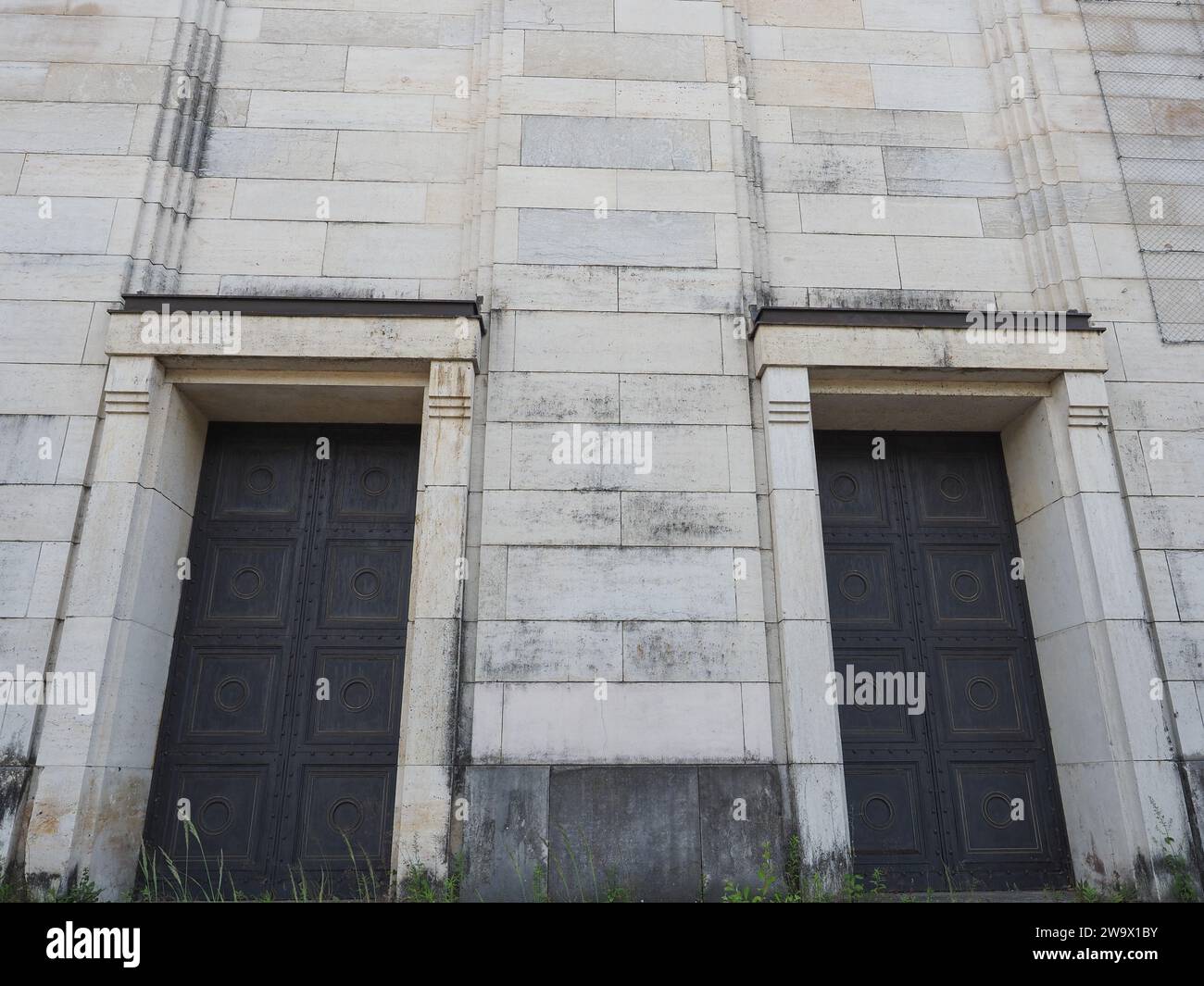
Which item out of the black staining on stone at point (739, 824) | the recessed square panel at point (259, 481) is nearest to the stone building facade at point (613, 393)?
the black staining on stone at point (739, 824)

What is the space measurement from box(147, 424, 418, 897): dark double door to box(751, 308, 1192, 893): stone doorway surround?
3930mm

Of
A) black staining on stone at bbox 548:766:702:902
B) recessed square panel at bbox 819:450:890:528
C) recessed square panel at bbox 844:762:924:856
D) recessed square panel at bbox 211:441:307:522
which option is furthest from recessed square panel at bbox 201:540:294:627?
recessed square panel at bbox 844:762:924:856

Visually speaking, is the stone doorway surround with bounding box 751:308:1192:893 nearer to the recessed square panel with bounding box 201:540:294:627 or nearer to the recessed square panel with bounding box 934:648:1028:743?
the recessed square panel with bounding box 934:648:1028:743

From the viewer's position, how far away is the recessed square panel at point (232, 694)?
8039mm

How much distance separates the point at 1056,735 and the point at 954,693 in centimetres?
100

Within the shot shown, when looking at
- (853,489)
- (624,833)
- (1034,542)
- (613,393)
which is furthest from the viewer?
(853,489)

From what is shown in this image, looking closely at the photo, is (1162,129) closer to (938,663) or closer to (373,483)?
(938,663)

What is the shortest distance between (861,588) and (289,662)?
5.96 m

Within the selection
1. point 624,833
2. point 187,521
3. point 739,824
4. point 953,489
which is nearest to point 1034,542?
point 953,489

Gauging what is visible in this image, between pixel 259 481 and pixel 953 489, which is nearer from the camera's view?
pixel 259 481

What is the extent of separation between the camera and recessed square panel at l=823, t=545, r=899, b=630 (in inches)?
341

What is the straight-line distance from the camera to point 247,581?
336 inches

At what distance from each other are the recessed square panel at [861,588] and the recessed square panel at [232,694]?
5766 mm

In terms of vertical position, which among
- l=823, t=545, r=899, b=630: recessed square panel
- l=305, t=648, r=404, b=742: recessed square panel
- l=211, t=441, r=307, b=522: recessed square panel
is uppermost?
l=211, t=441, r=307, b=522: recessed square panel
